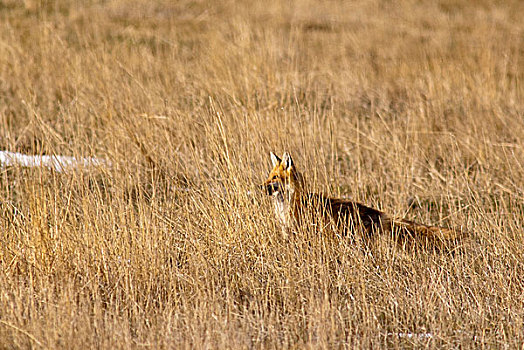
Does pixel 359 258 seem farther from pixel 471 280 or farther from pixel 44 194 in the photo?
pixel 44 194

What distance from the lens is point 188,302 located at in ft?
13.1

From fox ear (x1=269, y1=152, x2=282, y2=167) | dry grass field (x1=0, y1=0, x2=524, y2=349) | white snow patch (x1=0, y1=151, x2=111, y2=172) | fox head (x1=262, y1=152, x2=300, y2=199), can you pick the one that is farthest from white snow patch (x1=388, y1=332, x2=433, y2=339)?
white snow patch (x1=0, y1=151, x2=111, y2=172)

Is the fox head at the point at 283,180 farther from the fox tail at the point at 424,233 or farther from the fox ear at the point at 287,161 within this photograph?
the fox tail at the point at 424,233

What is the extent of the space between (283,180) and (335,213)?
506 millimetres

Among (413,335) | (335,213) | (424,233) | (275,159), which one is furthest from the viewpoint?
(275,159)

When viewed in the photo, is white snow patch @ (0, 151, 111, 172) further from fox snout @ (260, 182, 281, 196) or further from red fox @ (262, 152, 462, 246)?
red fox @ (262, 152, 462, 246)

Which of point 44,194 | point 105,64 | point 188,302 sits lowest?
point 188,302

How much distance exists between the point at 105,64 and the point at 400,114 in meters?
3.91

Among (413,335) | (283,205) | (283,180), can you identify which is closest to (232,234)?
(283,205)

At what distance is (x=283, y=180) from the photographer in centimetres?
502

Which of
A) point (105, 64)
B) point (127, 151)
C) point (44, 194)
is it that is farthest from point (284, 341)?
point (105, 64)

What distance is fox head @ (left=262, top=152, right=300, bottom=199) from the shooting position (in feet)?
16.1

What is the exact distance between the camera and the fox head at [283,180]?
16.1ft

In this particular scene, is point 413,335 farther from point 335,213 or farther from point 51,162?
point 51,162
